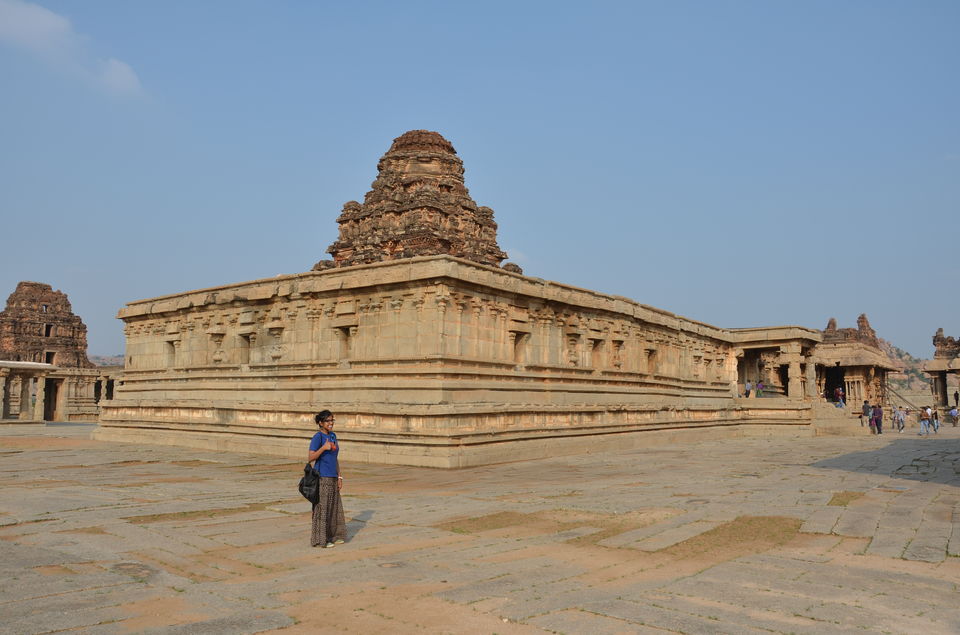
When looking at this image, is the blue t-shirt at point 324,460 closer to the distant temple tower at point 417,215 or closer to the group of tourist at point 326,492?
the group of tourist at point 326,492

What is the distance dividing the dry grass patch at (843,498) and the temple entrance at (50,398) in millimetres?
55413

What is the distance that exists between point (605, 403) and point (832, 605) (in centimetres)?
1995

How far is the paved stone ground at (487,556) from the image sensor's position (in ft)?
16.7

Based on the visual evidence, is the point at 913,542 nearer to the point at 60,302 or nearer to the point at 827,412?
the point at 827,412

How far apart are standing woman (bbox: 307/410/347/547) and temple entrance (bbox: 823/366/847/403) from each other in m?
60.4

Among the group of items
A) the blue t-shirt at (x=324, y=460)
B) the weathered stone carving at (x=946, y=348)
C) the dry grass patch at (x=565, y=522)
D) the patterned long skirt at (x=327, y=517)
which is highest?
the weathered stone carving at (x=946, y=348)

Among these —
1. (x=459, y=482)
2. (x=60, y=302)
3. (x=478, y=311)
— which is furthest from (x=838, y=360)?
(x=60, y=302)

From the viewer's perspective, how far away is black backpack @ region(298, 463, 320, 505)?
7508 mm

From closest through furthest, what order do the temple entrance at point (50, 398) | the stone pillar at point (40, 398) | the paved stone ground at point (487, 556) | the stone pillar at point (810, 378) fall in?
the paved stone ground at point (487, 556) < the stone pillar at point (810, 378) < the stone pillar at point (40, 398) < the temple entrance at point (50, 398)

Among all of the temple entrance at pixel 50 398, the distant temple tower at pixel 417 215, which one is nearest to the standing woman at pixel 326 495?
the distant temple tower at pixel 417 215

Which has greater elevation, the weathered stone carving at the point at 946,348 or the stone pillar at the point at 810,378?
the weathered stone carving at the point at 946,348

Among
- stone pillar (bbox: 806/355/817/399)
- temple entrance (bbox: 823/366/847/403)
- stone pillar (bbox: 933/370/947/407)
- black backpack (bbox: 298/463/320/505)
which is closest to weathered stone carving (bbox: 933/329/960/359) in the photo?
stone pillar (bbox: 933/370/947/407)

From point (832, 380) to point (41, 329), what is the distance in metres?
72.4

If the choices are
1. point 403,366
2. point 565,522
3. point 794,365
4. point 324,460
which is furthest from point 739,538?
point 794,365
